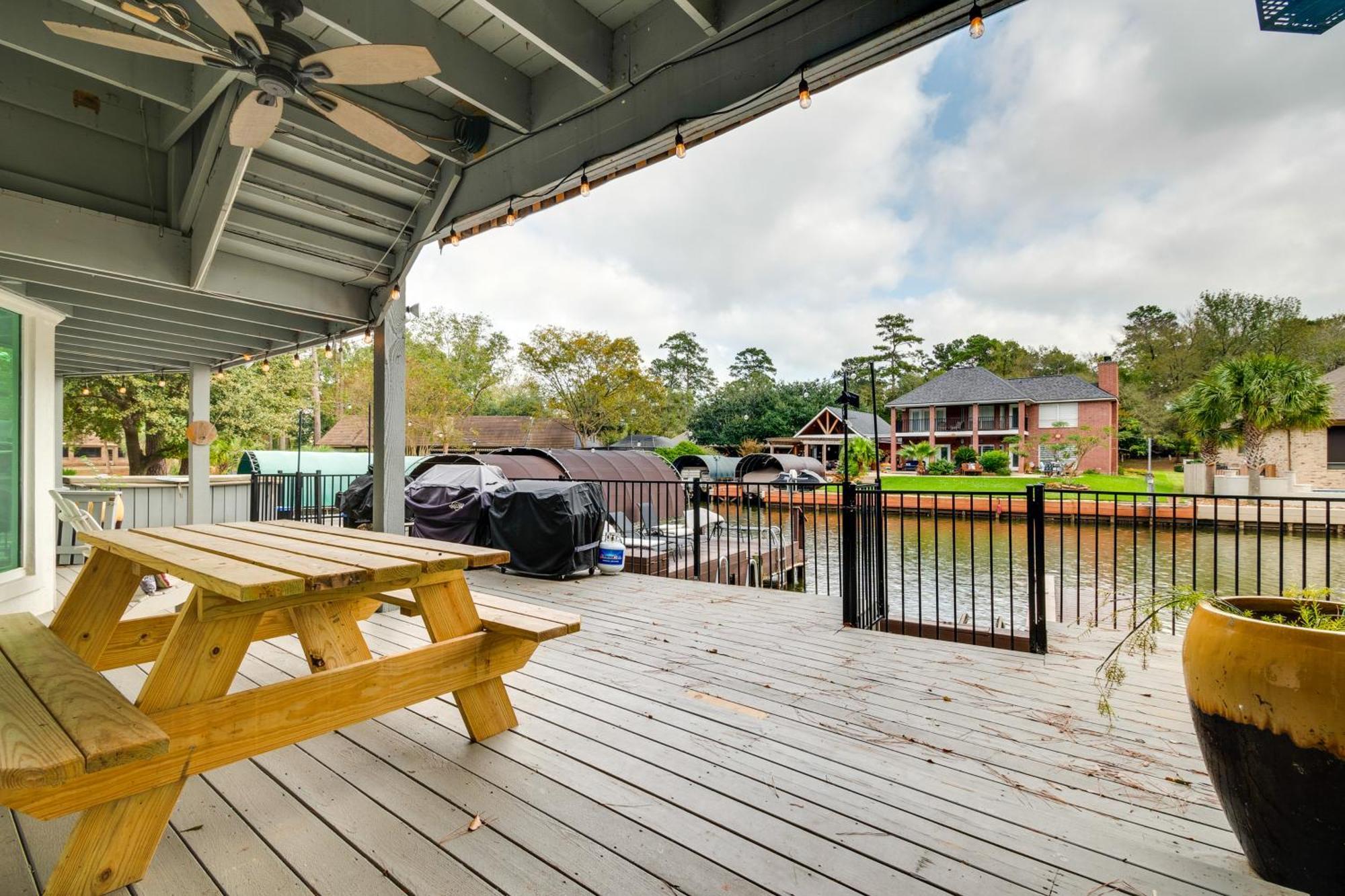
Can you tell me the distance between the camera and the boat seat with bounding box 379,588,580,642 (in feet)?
6.33

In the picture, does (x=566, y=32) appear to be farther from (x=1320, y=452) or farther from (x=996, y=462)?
(x=996, y=462)

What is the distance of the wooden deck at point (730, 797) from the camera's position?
1361mm

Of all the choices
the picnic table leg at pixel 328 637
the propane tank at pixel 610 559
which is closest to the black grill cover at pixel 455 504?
the propane tank at pixel 610 559

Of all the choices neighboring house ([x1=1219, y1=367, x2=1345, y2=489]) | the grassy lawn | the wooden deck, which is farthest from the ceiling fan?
neighboring house ([x1=1219, y1=367, x2=1345, y2=489])

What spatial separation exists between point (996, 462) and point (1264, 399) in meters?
12.4

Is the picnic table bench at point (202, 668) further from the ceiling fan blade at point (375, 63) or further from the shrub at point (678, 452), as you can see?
the shrub at point (678, 452)

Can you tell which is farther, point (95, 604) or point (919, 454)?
point (919, 454)

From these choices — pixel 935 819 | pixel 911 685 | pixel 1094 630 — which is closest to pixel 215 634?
pixel 935 819

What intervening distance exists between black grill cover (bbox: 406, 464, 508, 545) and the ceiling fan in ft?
13.5

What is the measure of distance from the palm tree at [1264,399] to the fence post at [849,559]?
1695 centimetres

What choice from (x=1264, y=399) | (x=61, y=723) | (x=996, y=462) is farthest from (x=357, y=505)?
(x=996, y=462)

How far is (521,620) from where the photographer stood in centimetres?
206

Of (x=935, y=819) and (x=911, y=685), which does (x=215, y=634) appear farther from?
(x=911, y=685)

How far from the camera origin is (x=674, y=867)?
1.39 meters
